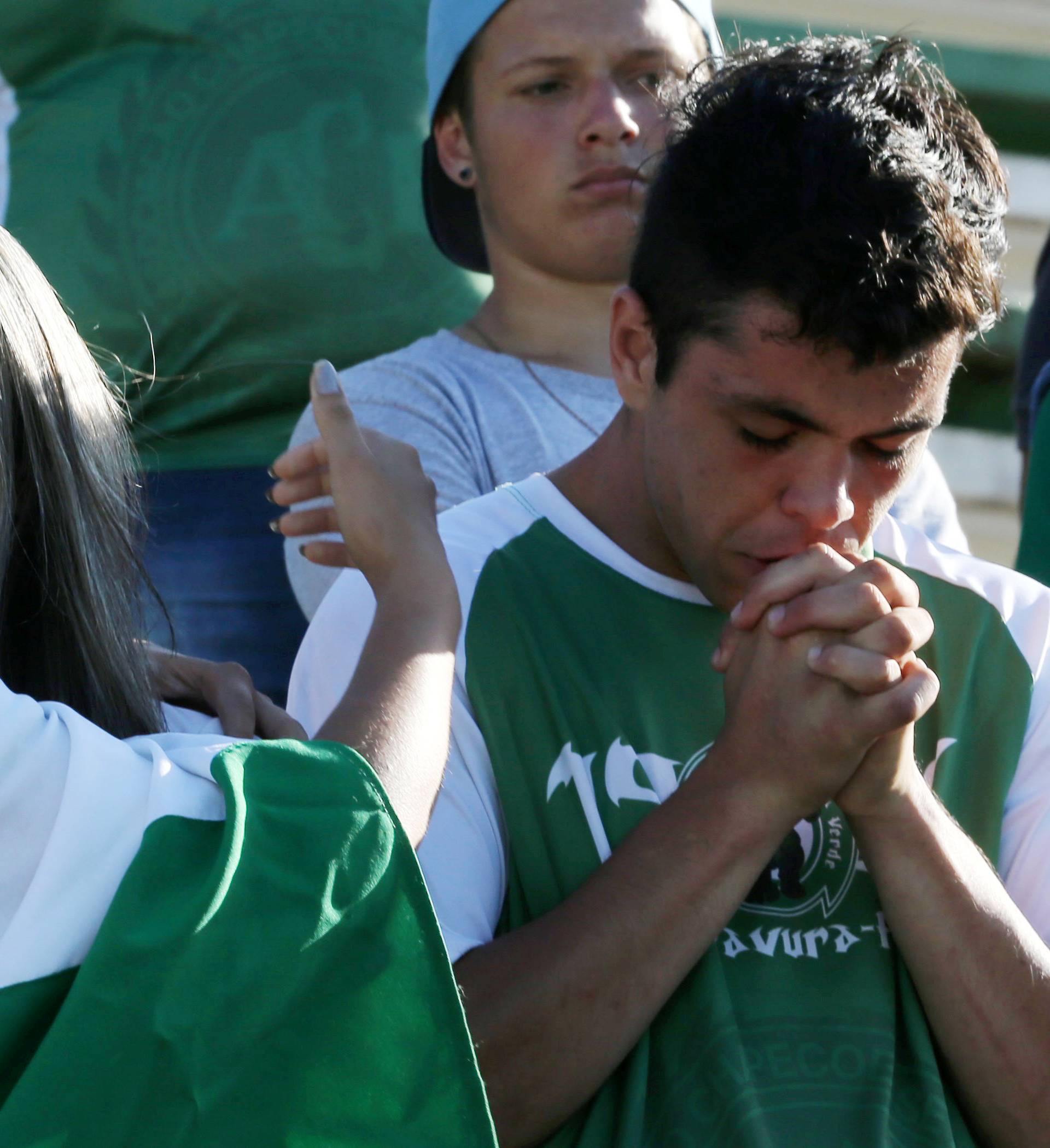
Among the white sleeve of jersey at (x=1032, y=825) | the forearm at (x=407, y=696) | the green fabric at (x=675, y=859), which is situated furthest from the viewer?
the white sleeve of jersey at (x=1032, y=825)

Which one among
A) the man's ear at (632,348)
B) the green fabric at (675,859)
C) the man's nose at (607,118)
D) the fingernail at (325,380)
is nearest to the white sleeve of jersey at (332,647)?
the green fabric at (675,859)

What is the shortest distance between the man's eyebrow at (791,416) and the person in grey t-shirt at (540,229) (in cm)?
68

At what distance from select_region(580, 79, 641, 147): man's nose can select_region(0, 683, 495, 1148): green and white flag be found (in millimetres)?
1522

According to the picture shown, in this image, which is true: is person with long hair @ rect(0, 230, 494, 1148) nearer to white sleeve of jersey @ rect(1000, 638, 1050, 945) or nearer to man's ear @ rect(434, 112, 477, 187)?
white sleeve of jersey @ rect(1000, 638, 1050, 945)

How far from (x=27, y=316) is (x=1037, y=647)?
1063 millimetres

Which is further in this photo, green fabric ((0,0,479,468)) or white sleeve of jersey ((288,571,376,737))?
green fabric ((0,0,479,468))

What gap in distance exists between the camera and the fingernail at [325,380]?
1572 millimetres

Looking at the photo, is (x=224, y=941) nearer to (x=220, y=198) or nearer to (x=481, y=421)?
(x=481, y=421)

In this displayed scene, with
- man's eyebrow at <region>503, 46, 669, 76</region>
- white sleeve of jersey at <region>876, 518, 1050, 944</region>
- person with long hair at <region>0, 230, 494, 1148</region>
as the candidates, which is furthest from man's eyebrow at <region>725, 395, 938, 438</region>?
man's eyebrow at <region>503, 46, 669, 76</region>

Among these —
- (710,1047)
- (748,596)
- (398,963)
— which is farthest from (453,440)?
(398,963)

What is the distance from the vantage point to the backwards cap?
2.65m

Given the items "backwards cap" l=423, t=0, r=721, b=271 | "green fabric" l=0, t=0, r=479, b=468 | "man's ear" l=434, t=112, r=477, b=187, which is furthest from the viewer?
"green fabric" l=0, t=0, r=479, b=468

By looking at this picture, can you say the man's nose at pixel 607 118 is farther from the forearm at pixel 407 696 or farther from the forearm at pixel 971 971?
the forearm at pixel 971 971

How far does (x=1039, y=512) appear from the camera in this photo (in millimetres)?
2473
